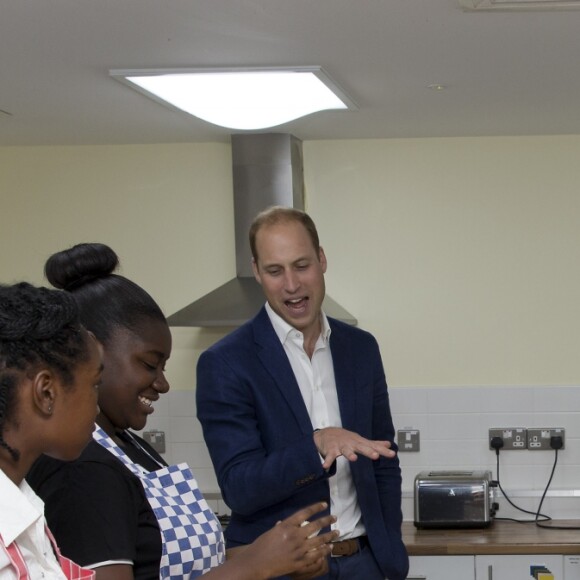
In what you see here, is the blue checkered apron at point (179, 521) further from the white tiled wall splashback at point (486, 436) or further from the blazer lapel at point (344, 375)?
the white tiled wall splashback at point (486, 436)

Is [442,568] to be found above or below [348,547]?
below

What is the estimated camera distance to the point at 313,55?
274 cm

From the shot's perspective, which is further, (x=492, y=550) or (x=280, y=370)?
(x=492, y=550)

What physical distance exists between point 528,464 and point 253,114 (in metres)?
2.03

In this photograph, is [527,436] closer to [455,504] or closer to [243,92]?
[455,504]

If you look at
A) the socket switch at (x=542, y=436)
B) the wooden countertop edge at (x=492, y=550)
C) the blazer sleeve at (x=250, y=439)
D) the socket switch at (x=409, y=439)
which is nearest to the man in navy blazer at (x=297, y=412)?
the blazer sleeve at (x=250, y=439)

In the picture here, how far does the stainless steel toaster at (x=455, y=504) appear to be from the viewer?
4.09 meters

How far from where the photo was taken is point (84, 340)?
1238 millimetres

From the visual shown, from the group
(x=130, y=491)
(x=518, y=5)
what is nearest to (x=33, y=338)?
(x=130, y=491)

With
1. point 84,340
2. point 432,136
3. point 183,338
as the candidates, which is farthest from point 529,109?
point 84,340

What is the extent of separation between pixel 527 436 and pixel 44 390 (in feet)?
11.4

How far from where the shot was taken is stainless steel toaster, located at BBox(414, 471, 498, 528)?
4086 millimetres

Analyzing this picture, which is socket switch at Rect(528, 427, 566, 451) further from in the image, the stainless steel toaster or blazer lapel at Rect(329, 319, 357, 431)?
blazer lapel at Rect(329, 319, 357, 431)

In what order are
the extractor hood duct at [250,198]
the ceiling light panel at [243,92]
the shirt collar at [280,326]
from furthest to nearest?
Answer: the extractor hood duct at [250,198] < the ceiling light panel at [243,92] < the shirt collar at [280,326]
